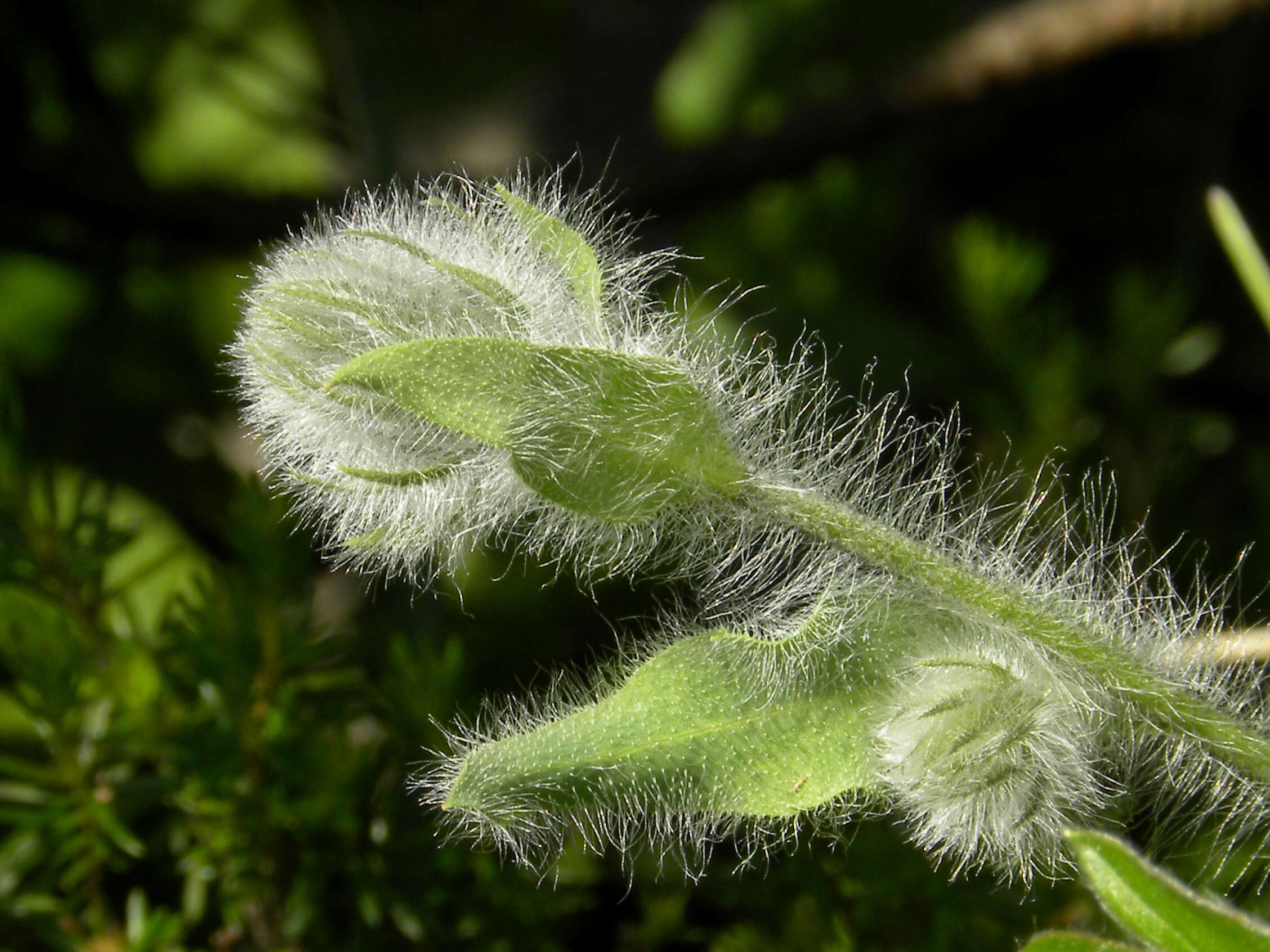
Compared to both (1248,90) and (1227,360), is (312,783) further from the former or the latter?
(1248,90)

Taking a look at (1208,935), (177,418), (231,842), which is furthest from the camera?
(177,418)

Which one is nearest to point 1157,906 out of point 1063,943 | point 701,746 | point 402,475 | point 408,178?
point 1063,943

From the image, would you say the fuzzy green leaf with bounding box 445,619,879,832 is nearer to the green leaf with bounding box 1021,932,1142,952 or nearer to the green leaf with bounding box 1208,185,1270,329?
the green leaf with bounding box 1021,932,1142,952

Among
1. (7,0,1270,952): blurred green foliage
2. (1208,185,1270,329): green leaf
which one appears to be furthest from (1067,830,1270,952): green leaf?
(1208,185,1270,329): green leaf

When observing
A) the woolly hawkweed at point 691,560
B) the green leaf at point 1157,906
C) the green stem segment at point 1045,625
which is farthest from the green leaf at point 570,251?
the green leaf at point 1157,906

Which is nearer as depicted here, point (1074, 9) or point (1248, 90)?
point (1074, 9)

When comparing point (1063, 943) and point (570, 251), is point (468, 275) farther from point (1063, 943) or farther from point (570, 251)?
point (1063, 943)

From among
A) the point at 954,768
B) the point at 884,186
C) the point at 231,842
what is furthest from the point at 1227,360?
the point at 231,842
